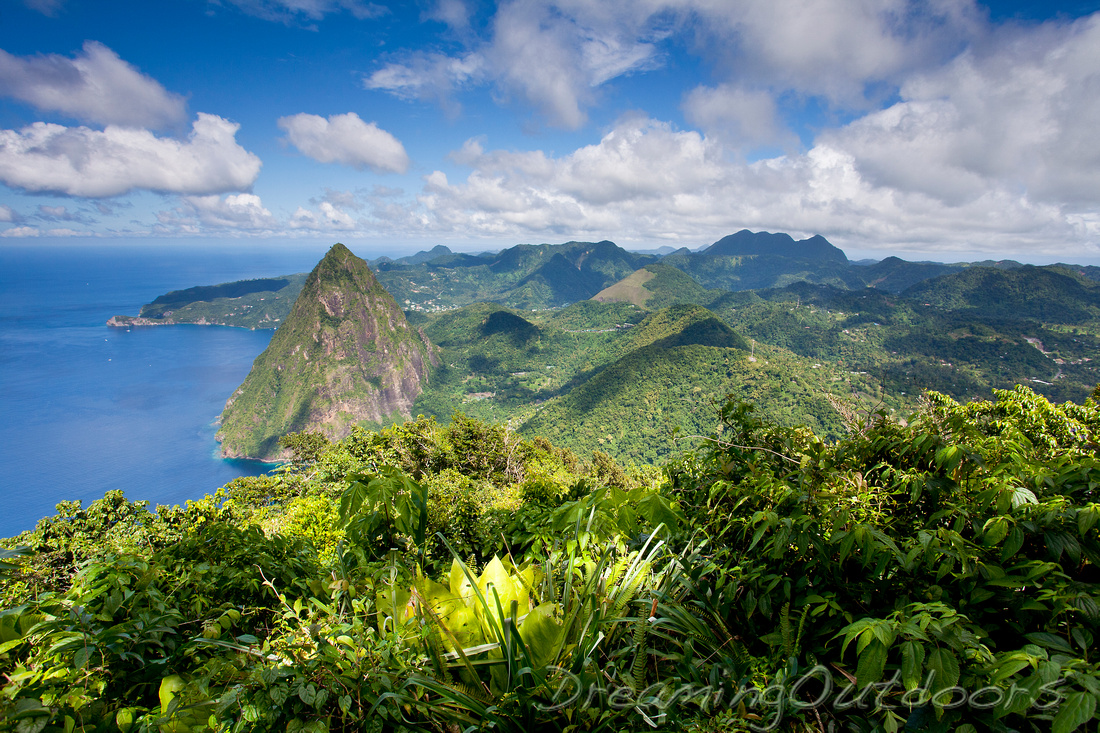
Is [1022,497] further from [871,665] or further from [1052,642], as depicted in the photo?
[871,665]

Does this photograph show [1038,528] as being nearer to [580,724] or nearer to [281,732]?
[580,724]

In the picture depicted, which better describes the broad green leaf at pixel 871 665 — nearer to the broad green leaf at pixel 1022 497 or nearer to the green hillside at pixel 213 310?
the broad green leaf at pixel 1022 497

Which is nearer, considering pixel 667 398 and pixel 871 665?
pixel 871 665

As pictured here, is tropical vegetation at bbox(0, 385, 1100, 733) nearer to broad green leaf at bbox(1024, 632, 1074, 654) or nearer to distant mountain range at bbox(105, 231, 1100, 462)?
broad green leaf at bbox(1024, 632, 1074, 654)

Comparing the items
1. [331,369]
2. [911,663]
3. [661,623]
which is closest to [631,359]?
[331,369]

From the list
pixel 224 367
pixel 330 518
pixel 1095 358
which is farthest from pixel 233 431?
pixel 1095 358

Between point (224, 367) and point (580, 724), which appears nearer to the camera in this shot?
point (580, 724)
